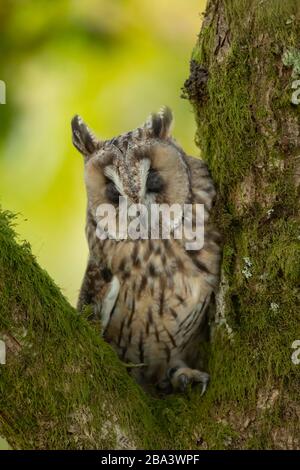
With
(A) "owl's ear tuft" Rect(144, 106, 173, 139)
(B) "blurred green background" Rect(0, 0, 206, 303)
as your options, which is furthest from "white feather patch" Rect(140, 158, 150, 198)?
(B) "blurred green background" Rect(0, 0, 206, 303)

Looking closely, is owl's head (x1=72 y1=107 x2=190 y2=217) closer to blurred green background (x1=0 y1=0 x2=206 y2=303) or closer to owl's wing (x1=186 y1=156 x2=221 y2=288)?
owl's wing (x1=186 y1=156 x2=221 y2=288)

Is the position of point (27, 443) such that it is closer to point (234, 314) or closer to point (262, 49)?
point (234, 314)

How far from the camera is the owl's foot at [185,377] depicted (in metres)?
2.58

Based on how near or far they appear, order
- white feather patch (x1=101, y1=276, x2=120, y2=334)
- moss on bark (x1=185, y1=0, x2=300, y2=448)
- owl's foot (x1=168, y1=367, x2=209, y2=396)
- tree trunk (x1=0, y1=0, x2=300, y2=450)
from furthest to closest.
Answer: white feather patch (x1=101, y1=276, x2=120, y2=334) < owl's foot (x1=168, y1=367, x2=209, y2=396) < moss on bark (x1=185, y1=0, x2=300, y2=448) < tree trunk (x1=0, y1=0, x2=300, y2=450)

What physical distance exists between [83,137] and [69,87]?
2.07ft

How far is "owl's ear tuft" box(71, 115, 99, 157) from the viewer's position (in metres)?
2.75

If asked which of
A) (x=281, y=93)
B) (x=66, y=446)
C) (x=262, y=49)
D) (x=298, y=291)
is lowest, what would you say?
(x=66, y=446)

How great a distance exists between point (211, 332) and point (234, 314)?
26 cm

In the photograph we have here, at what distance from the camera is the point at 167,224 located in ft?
9.12

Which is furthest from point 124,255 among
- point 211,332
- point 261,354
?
point 261,354

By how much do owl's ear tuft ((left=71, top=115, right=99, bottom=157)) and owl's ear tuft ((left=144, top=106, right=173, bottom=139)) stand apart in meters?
0.21

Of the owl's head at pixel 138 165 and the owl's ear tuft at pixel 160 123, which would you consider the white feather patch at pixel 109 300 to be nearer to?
the owl's head at pixel 138 165

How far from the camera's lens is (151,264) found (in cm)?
282

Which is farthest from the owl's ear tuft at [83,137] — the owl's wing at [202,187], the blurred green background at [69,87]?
the owl's wing at [202,187]
